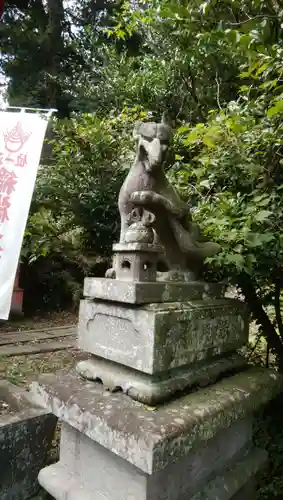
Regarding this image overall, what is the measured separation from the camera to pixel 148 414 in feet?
4.88

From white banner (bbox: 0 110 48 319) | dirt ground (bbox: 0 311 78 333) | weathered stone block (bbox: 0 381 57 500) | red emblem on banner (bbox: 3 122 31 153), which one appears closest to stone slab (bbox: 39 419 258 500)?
weathered stone block (bbox: 0 381 57 500)

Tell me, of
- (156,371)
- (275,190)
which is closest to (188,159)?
(275,190)

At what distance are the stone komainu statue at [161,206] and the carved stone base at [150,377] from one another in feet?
1.64

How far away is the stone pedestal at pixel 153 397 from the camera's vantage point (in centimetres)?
146

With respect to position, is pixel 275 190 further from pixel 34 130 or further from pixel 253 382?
pixel 34 130

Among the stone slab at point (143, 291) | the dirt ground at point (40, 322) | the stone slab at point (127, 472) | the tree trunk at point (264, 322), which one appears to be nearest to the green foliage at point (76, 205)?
the dirt ground at point (40, 322)

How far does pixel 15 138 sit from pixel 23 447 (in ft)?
7.75

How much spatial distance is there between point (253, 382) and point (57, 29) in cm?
1029

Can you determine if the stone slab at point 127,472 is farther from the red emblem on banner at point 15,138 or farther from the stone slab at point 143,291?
the red emblem on banner at point 15,138

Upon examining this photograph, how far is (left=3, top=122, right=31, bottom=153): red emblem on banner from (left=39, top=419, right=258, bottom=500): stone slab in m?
2.19

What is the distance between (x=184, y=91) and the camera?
6.22m

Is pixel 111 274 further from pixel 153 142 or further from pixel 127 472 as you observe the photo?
pixel 127 472

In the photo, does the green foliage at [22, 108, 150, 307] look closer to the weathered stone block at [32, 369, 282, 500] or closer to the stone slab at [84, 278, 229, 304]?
the stone slab at [84, 278, 229, 304]

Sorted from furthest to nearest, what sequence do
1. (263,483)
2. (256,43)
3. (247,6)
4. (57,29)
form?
(57,29) → (247,6) → (263,483) → (256,43)
